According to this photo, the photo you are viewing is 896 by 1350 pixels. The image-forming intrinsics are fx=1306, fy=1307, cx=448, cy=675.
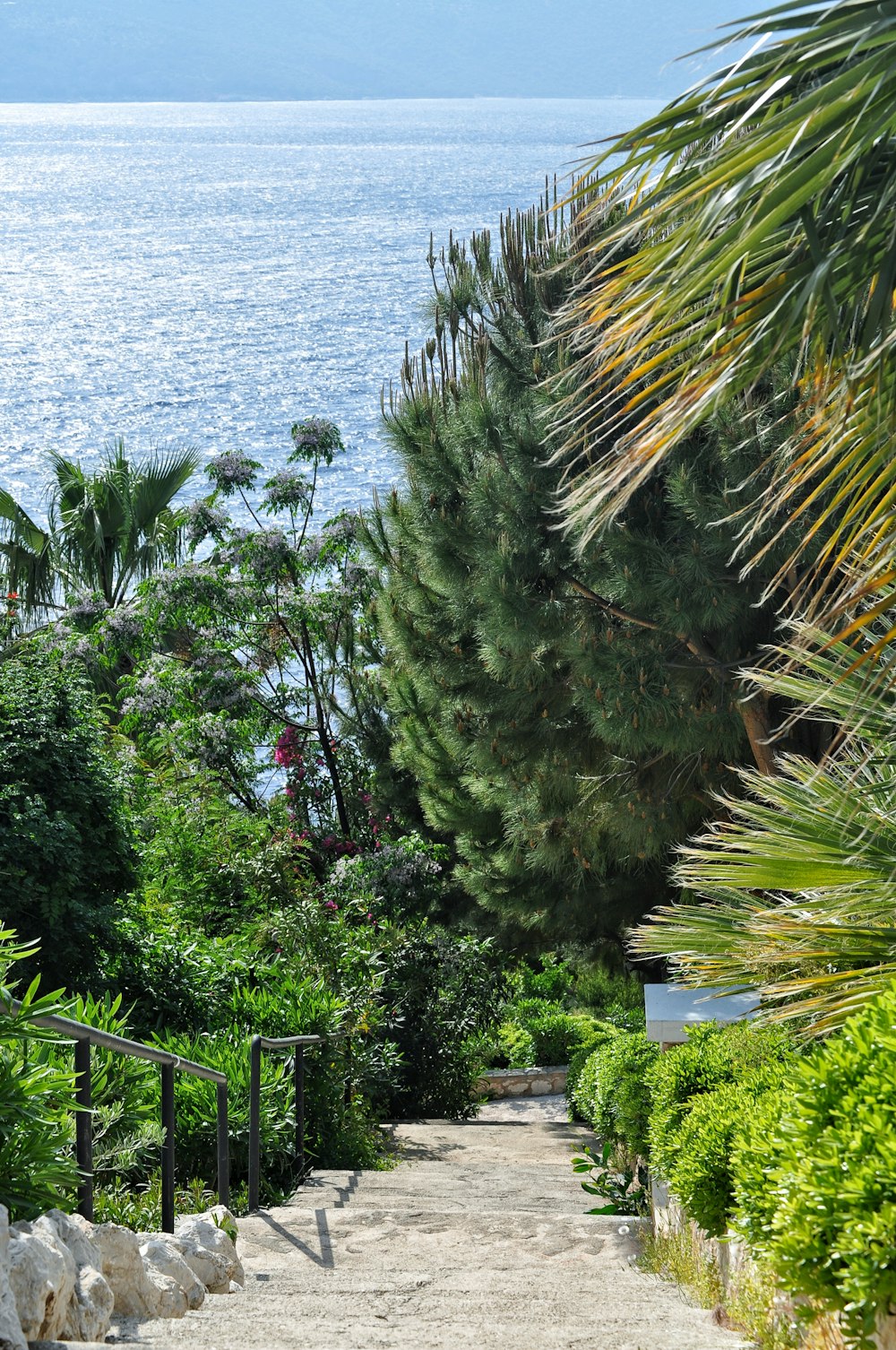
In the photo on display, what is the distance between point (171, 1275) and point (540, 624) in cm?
558

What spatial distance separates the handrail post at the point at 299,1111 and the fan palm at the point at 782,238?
A: 181 inches

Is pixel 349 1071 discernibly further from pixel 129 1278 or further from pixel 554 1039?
pixel 554 1039

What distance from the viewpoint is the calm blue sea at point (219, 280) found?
890 inches

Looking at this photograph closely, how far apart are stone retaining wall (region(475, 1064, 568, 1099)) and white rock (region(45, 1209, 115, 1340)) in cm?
964

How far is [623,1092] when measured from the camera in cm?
630

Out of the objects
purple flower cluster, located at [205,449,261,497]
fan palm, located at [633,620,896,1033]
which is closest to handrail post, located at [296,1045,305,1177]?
fan palm, located at [633,620,896,1033]

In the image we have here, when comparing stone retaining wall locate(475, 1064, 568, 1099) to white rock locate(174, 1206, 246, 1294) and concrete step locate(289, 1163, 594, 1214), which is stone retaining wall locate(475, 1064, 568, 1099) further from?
white rock locate(174, 1206, 246, 1294)

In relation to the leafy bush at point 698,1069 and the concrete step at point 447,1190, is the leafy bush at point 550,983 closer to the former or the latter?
the concrete step at point 447,1190

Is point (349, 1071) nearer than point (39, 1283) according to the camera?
No

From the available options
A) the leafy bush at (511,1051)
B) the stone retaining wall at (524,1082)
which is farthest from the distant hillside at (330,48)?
the stone retaining wall at (524,1082)

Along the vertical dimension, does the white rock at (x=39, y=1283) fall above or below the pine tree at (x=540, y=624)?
below

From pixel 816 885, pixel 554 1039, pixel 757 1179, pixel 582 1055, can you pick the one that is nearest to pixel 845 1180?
pixel 757 1179

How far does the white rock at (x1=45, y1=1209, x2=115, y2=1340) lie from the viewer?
2814mm

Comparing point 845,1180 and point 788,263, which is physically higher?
point 788,263
